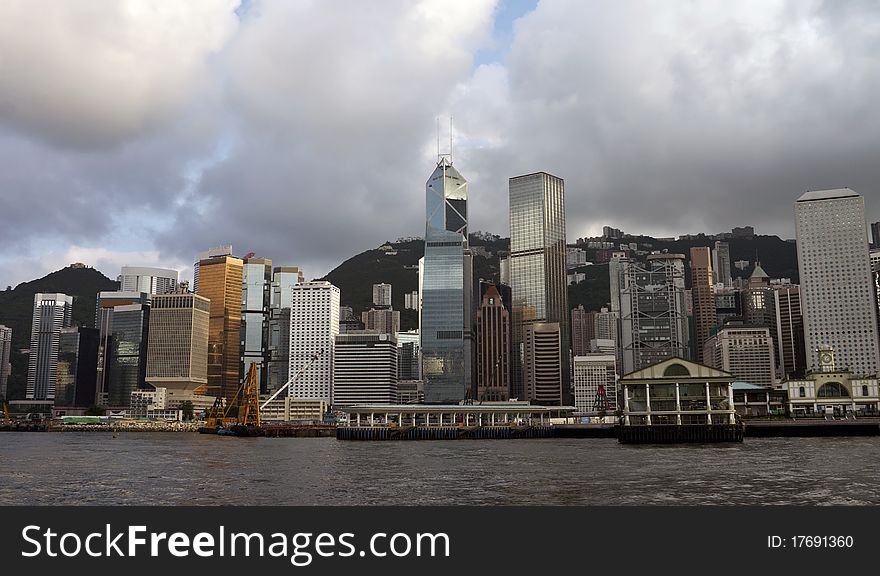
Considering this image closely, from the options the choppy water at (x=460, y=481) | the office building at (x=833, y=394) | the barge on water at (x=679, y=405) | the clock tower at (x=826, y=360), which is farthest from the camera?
the clock tower at (x=826, y=360)

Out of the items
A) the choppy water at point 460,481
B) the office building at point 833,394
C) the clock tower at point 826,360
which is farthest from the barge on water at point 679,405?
the clock tower at point 826,360

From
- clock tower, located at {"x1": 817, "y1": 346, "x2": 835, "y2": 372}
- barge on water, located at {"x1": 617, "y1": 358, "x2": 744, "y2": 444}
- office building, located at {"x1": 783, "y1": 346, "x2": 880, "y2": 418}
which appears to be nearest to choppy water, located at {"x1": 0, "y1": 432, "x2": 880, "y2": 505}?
barge on water, located at {"x1": 617, "y1": 358, "x2": 744, "y2": 444}

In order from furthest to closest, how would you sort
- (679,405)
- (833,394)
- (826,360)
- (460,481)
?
(826,360) < (833,394) < (679,405) < (460,481)

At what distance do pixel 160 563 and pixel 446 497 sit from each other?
29.8 metres

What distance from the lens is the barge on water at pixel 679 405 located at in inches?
4619

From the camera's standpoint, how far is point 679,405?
121500 mm

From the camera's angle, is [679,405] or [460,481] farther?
[679,405]

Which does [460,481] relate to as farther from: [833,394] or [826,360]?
[826,360]

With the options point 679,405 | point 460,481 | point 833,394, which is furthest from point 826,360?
point 460,481

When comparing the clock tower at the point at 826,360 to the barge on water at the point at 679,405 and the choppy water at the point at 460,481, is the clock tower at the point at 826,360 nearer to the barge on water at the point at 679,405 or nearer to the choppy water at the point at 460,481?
the barge on water at the point at 679,405

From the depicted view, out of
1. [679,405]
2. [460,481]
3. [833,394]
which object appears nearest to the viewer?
[460,481]

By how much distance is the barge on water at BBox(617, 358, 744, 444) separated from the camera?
385ft

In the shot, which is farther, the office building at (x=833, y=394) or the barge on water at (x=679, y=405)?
the office building at (x=833, y=394)

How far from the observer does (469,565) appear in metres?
13.8
